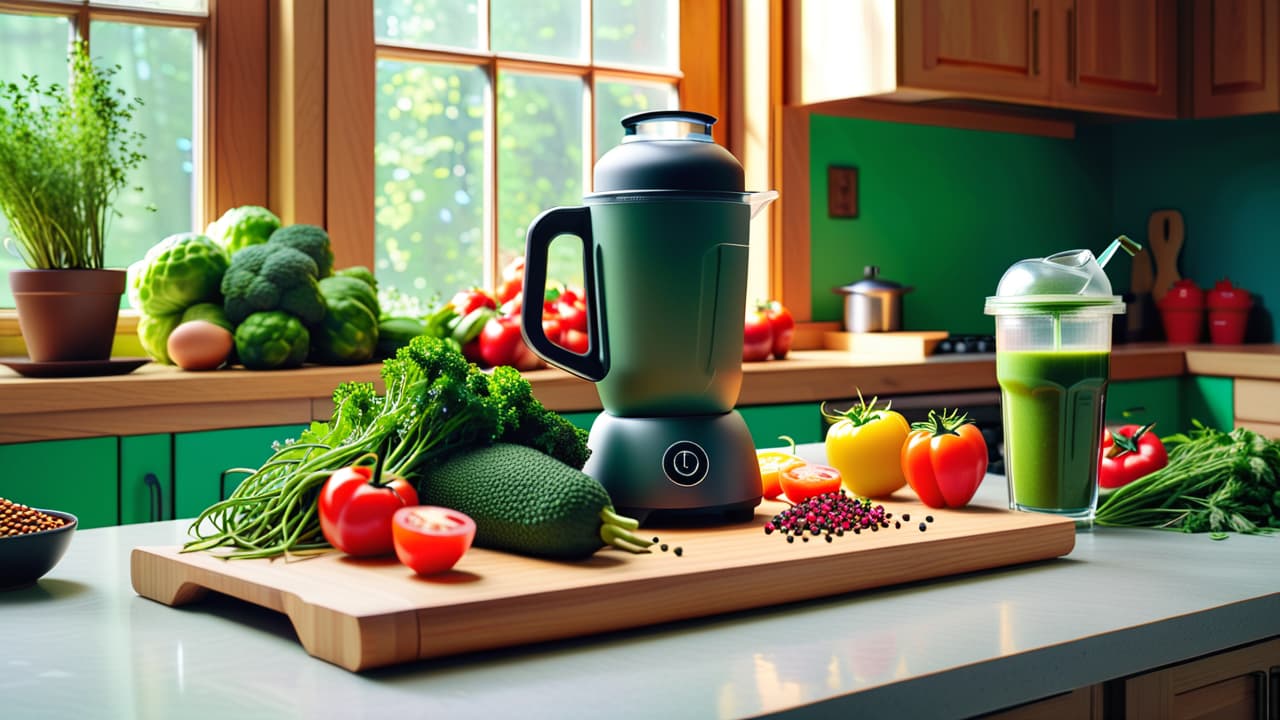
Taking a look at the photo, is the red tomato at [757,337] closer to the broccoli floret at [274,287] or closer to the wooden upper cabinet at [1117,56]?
the broccoli floret at [274,287]

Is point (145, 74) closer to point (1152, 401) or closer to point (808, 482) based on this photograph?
point (808, 482)

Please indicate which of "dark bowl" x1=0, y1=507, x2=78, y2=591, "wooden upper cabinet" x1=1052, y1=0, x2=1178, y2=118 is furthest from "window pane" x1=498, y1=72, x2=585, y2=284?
"dark bowl" x1=0, y1=507, x2=78, y2=591

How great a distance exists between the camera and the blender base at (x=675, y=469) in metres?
1.02

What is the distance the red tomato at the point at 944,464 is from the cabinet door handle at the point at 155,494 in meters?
1.35

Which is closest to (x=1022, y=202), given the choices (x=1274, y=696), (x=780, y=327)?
(x=780, y=327)

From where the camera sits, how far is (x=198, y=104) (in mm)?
2742

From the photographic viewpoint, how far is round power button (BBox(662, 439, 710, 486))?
1.02m

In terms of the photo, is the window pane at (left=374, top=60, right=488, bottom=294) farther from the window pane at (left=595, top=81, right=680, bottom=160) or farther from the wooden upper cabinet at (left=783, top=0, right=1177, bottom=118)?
the wooden upper cabinet at (left=783, top=0, right=1177, bottom=118)

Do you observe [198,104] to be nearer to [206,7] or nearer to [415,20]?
[206,7]

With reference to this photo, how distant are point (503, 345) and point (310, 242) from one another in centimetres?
43

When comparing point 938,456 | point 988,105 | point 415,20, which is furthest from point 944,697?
point 988,105

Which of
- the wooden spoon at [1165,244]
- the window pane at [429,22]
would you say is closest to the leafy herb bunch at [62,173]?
the window pane at [429,22]

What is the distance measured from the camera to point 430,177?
3.02 m

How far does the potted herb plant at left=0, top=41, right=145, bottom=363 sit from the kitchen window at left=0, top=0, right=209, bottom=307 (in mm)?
432
